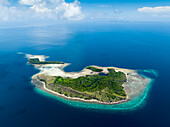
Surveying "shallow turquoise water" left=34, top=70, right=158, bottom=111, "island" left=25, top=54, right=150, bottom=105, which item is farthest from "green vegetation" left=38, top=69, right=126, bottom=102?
"shallow turquoise water" left=34, top=70, right=158, bottom=111

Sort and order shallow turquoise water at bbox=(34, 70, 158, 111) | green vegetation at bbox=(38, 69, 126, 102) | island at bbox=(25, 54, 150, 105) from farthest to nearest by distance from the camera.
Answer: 1. green vegetation at bbox=(38, 69, 126, 102)
2. island at bbox=(25, 54, 150, 105)
3. shallow turquoise water at bbox=(34, 70, 158, 111)

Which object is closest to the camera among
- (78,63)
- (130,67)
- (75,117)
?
(75,117)

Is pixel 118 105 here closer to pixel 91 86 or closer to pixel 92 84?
pixel 91 86

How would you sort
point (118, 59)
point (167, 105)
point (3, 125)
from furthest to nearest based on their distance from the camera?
point (118, 59) → point (167, 105) → point (3, 125)

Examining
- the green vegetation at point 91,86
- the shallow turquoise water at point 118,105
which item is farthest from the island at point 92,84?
the shallow turquoise water at point 118,105

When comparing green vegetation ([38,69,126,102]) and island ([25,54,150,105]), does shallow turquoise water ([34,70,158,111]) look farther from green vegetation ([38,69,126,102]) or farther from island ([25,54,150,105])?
green vegetation ([38,69,126,102])

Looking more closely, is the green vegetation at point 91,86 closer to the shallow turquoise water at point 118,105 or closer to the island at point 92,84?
the island at point 92,84

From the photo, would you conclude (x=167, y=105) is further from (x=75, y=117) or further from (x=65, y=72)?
(x=65, y=72)

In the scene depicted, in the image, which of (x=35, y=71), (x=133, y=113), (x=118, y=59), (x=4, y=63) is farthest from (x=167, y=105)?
(x=4, y=63)
